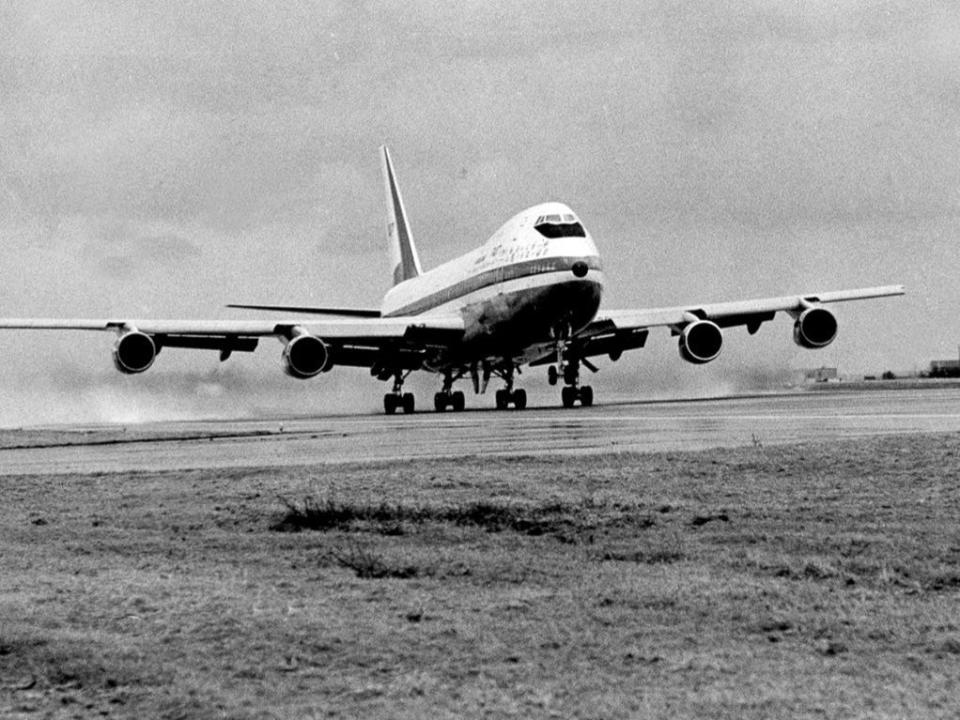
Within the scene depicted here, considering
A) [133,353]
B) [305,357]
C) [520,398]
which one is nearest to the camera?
[133,353]

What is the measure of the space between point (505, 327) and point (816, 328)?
10.6m

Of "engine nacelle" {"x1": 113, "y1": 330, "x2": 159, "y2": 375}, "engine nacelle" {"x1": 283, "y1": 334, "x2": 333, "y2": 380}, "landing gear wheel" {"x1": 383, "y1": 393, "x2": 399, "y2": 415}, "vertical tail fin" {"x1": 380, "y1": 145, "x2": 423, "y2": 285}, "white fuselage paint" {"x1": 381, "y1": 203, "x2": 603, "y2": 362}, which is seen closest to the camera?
"engine nacelle" {"x1": 113, "y1": 330, "x2": 159, "y2": 375}

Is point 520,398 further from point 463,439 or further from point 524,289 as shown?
point 463,439

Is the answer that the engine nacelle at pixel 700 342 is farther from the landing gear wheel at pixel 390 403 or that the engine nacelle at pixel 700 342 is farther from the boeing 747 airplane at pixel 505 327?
the landing gear wheel at pixel 390 403

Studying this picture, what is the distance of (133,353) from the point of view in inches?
1469

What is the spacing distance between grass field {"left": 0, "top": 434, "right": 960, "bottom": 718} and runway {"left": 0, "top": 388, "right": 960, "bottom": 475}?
516 centimetres

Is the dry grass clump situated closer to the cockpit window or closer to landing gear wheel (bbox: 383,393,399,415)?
the cockpit window

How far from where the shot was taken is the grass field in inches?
183

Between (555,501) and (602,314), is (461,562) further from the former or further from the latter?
(602,314)

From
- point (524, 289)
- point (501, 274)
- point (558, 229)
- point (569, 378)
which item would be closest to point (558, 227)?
point (558, 229)

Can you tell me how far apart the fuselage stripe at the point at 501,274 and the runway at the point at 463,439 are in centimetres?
1021

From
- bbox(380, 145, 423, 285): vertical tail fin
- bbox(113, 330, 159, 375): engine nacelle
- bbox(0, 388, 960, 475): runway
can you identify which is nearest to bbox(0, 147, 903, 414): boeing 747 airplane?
bbox(113, 330, 159, 375): engine nacelle

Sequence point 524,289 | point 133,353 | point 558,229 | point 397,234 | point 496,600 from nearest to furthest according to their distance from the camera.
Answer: point 496,600
point 133,353
point 524,289
point 558,229
point 397,234

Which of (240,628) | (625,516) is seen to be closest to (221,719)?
(240,628)
